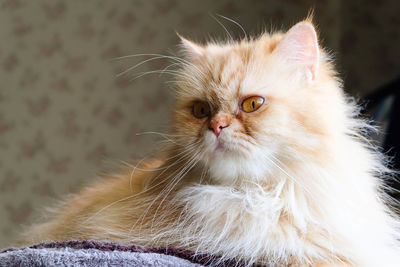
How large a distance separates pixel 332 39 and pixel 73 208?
92.5 inches

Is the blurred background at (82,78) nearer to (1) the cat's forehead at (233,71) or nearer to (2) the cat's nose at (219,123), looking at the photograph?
(1) the cat's forehead at (233,71)

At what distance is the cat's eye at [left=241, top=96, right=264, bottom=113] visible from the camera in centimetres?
84

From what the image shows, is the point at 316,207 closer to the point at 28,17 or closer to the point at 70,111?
the point at 70,111

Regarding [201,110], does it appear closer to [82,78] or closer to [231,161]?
[231,161]

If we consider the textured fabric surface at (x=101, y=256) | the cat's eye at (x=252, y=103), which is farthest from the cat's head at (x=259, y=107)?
the textured fabric surface at (x=101, y=256)

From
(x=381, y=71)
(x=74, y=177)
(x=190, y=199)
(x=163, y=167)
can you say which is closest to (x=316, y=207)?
(x=190, y=199)

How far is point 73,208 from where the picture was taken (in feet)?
3.87

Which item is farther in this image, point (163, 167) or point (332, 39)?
point (332, 39)

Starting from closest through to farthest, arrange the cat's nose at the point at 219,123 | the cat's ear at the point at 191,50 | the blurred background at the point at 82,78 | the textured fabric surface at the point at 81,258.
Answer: the textured fabric surface at the point at 81,258 → the cat's nose at the point at 219,123 → the cat's ear at the point at 191,50 → the blurred background at the point at 82,78

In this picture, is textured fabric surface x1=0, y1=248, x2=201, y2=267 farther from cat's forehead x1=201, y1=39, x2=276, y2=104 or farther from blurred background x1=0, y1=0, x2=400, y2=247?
blurred background x1=0, y1=0, x2=400, y2=247

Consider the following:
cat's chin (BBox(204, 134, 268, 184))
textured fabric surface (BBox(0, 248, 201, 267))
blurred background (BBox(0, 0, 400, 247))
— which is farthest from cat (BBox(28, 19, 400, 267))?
blurred background (BBox(0, 0, 400, 247))

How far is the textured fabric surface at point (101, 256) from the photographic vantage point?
707 millimetres

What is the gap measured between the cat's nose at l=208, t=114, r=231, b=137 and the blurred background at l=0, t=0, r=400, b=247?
2152mm

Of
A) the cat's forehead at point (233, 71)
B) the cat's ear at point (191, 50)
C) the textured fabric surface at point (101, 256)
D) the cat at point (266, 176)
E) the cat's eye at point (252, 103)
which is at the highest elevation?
the cat's ear at point (191, 50)
